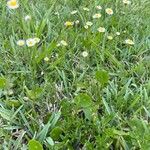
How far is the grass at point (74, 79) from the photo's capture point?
1.94m

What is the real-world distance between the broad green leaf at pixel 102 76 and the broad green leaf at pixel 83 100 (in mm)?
164

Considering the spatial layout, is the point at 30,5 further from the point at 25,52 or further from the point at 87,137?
the point at 87,137

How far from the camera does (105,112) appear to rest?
6.77ft

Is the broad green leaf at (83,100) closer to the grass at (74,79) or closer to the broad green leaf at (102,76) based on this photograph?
the grass at (74,79)

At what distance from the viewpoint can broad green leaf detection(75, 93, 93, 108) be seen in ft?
6.43

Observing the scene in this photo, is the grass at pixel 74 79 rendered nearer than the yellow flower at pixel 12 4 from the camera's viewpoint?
Yes

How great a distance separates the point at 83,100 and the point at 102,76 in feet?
0.63

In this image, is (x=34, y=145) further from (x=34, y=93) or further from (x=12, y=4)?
(x=12, y=4)

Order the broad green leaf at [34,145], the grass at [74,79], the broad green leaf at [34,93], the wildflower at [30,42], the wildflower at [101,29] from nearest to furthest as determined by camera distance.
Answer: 1. the broad green leaf at [34,145]
2. the grass at [74,79]
3. the broad green leaf at [34,93]
4. the wildflower at [30,42]
5. the wildflower at [101,29]

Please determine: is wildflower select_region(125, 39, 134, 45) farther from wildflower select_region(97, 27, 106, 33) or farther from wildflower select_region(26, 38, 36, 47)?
wildflower select_region(26, 38, 36, 47)

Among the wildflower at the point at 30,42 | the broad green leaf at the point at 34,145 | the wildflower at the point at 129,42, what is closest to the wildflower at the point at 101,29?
the wildflower at the point at 129,42

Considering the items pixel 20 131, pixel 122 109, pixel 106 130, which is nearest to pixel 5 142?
pixel 20 131

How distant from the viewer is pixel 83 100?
1.98m

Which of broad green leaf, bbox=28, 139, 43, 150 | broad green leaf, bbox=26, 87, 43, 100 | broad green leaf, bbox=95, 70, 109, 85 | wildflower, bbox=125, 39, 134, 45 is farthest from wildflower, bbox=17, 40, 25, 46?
broad green leaf, bbox=28, 139, 43, 150
